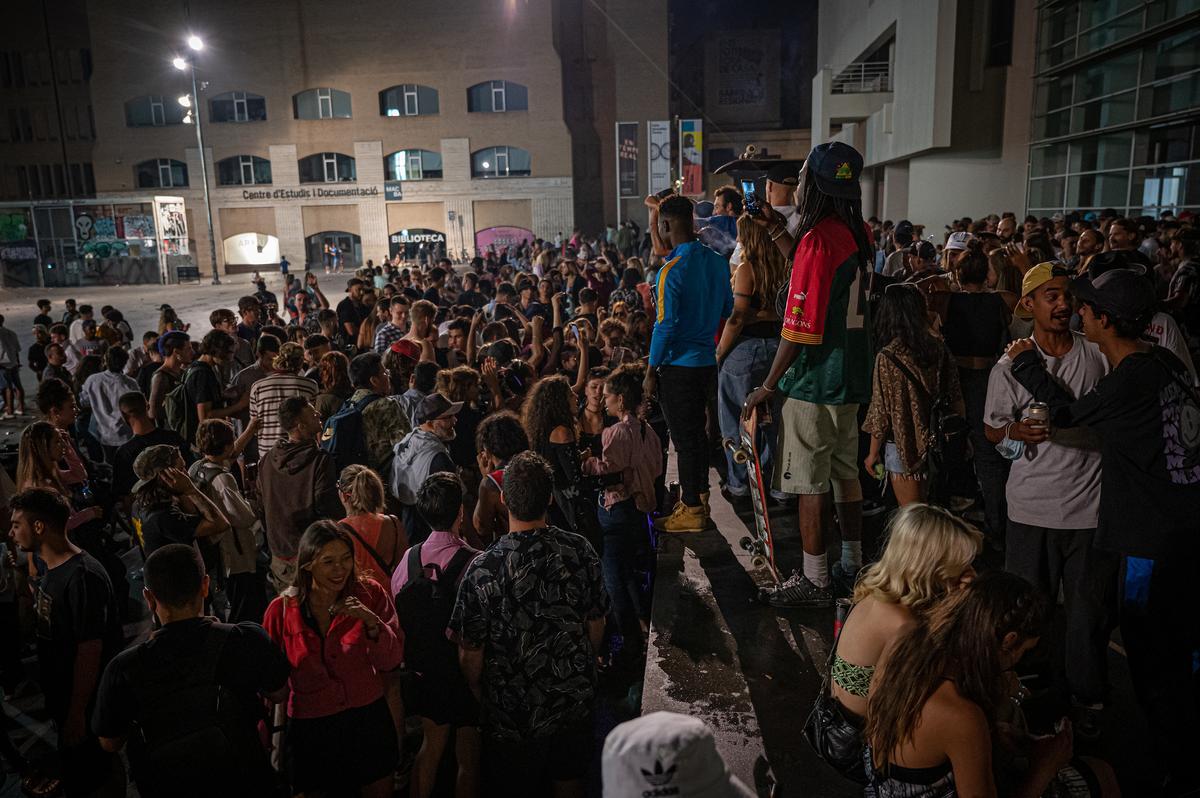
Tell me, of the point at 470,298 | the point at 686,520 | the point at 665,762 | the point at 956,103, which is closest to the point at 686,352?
the point at 686,520

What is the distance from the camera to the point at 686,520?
578 centimetres

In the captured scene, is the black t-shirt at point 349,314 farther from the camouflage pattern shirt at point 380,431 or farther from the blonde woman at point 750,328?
the blonde woman at point 750,328

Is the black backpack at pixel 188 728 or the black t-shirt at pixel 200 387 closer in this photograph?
the black backpack at pixel 188 728

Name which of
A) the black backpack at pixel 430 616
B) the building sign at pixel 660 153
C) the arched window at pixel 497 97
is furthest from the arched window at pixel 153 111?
the black backpack at pixel 430 616

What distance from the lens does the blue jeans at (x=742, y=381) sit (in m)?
5.87

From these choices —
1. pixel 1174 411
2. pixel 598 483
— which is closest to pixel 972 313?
pixel 1174 411

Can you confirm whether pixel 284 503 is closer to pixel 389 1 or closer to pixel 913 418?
pixel 913 418

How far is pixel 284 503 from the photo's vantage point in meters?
5.27

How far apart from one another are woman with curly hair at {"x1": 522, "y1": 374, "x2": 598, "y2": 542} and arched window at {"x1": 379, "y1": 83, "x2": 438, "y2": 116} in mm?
43065

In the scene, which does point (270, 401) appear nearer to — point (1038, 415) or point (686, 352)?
point (686, 352)

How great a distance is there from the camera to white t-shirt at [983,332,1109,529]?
3.77 m

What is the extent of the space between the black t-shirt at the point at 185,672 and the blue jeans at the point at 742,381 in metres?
3.44

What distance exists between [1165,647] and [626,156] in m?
33.0

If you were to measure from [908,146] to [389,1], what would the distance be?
29.7 meters
